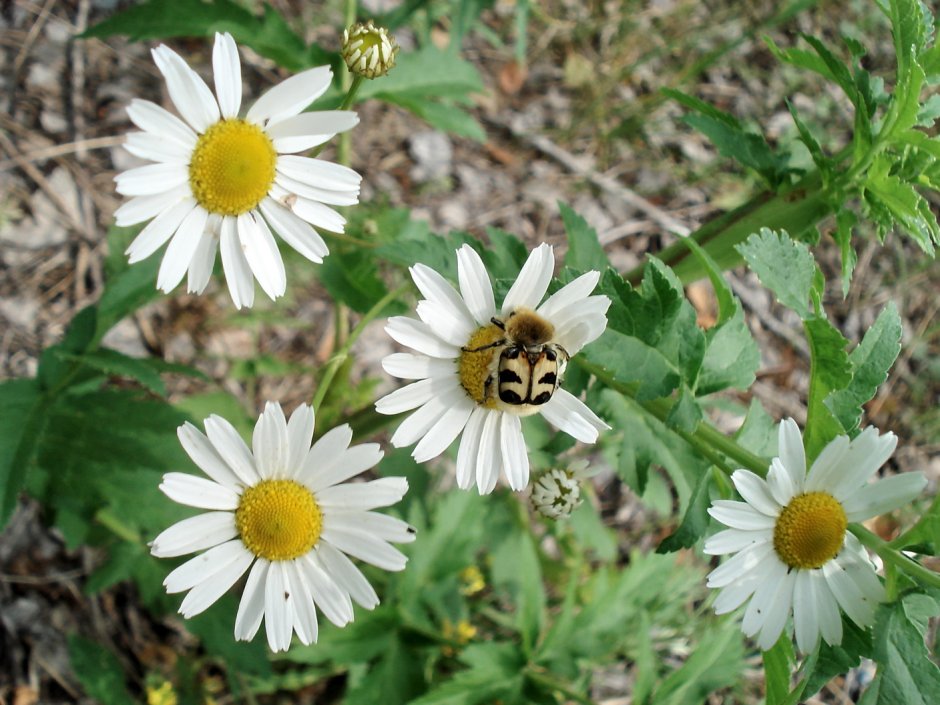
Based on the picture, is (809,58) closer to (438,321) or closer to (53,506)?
(438,321)

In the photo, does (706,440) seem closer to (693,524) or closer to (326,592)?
(693,524)

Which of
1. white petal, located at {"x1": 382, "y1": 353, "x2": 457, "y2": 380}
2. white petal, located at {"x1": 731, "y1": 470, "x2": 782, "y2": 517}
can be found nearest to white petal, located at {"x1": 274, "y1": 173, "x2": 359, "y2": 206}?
white petal, located at {"x1": 382, "y1": 353, "x2": 457, "y2": 380}

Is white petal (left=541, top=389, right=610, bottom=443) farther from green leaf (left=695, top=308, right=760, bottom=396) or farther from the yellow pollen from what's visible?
green leaf (left=695, top=308, right=760, bottom=396)

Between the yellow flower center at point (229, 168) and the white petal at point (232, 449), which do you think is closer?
the white petal at point (232, 449)

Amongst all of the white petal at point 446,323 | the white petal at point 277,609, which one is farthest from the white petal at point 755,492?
the white petal at point 277,609

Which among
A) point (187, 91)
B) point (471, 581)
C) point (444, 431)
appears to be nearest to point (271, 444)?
point (444, 431)

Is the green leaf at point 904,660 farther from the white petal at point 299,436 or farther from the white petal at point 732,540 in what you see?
the white petal at point 299,436

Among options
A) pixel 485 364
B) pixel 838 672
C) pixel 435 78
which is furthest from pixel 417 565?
pixel 435 78
